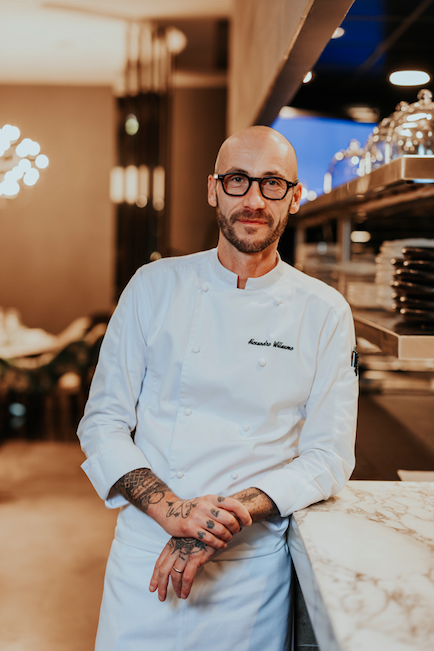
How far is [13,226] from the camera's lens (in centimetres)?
678

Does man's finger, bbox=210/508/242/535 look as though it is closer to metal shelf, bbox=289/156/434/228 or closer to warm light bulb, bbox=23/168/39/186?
metal shelf, bbox=289/156/434/228

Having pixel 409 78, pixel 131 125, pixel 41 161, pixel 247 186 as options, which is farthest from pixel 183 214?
pixel 247 186

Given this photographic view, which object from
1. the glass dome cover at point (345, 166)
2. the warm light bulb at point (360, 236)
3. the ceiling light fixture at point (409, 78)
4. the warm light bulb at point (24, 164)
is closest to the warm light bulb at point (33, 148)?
the warm light bulb at point (24, 164)

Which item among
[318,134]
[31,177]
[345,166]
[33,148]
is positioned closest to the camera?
[345,166]

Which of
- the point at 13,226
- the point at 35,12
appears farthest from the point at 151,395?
the point at 13,226

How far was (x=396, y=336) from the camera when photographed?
1104mm

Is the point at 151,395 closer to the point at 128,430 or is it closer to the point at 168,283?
the point at 128,430

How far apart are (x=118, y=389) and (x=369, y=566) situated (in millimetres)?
620

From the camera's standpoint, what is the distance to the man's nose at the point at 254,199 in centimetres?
116

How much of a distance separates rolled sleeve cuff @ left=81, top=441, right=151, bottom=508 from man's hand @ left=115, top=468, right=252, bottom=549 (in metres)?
0.02

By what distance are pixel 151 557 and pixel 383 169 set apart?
35.9 inches

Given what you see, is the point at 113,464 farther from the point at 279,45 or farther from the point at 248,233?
the point at 279,45

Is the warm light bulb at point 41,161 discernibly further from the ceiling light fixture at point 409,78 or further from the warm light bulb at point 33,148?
the ceiling light fixture at point 409,78

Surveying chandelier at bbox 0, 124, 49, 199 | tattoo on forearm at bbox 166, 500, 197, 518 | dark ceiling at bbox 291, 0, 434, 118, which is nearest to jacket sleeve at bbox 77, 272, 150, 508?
tattoo on forearm at bbox 166, 500, 197, 518
